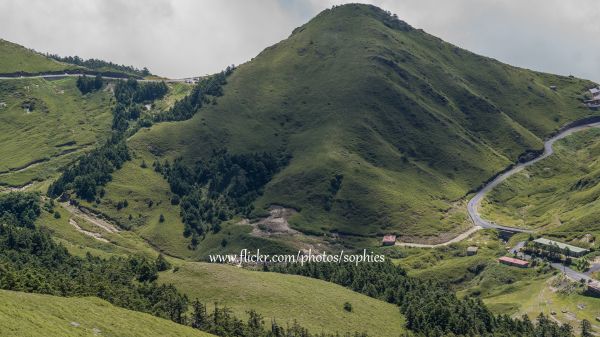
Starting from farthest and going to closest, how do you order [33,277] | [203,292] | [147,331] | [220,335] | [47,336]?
[203,292]
[220,335]
[33,277]
[147,331]
[47,336]

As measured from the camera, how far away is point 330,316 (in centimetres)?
19738

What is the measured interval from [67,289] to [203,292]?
5513 cm

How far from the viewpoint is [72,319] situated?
121000 mm

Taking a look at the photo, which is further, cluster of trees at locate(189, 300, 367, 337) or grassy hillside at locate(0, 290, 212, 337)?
cluster of trees at locate(189, 300, 367, 337)

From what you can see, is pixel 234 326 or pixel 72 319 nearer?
pixel 72 319

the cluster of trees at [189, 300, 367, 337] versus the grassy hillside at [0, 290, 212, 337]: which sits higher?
the grassy hillside at [0, 290, 212, 337]

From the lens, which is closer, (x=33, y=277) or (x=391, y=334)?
(x=33, y=277)

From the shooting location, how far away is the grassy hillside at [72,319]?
4071 inches

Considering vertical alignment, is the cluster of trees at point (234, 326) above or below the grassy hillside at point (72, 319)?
below

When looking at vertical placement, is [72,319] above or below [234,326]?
above

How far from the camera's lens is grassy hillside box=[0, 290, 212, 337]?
10339 cm

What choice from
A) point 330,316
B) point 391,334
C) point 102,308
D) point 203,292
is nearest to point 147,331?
point 102,308

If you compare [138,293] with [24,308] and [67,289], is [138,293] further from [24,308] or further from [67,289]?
[24,308]

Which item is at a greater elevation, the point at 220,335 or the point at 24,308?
the point at 24,308
